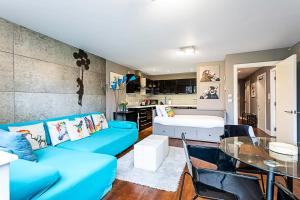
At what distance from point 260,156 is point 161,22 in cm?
221

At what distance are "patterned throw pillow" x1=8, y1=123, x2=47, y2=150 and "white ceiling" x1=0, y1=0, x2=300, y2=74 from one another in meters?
1.63

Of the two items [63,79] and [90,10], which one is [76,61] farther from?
[90,10]

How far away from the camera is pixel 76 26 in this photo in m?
2.67

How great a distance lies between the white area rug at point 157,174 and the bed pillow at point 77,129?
0.87 m

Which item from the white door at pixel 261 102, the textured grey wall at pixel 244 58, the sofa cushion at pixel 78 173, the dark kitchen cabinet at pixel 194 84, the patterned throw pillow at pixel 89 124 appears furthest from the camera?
the dark kitchen cabinet at pixel 194 84

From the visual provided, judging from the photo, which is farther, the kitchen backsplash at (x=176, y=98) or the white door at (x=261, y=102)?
the kitchen backsplash at (x=176, y=98)

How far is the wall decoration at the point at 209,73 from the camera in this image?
16.9 feet

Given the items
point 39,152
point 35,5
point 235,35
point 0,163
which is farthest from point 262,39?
point 39,152

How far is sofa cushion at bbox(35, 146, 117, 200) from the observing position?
1394 mm

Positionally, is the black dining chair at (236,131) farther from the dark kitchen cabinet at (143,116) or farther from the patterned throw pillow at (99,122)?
the dark kitchen cabinet at (143,116)

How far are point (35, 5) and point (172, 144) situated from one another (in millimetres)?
3688

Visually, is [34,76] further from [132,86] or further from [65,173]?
[132,86]

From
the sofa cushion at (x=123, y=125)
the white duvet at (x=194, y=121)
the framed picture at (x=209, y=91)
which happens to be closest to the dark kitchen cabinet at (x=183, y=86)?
the framed picture at (x=209, y=91)

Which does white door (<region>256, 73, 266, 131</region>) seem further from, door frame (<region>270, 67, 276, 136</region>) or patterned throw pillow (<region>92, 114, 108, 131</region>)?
patterned throw pillow (<region>92, 114, 108, 131</region>)
